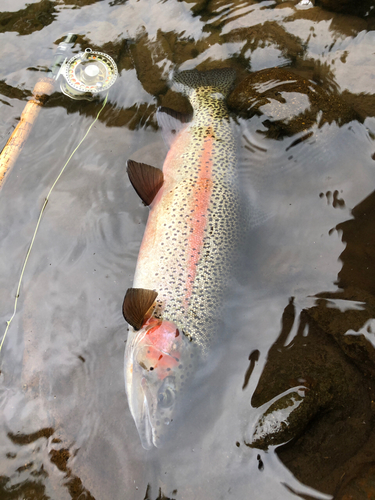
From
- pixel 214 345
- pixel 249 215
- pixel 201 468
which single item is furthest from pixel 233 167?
pixel 201 468

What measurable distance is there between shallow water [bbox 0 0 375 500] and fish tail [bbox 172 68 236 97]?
5.4 inches

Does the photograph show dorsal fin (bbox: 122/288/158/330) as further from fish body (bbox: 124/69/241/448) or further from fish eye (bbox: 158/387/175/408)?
fish eye (bbox: 158/387/175/408)

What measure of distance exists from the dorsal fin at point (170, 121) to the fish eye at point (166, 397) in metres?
2.55

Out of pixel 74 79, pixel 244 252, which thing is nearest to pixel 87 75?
pixel 74 79

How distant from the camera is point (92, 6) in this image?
4480 millimetres

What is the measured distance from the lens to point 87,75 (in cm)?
381

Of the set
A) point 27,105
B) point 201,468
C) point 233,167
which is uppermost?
point 27,105

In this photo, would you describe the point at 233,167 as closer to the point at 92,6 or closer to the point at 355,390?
the point at 355,390

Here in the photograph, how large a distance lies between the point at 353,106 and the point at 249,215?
5.78ft

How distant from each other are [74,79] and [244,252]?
284 cm

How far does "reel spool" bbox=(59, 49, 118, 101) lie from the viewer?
3.82 m

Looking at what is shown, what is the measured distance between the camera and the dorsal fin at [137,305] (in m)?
2.70

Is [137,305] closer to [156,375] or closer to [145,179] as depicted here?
[156,375]

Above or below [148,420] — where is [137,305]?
above
